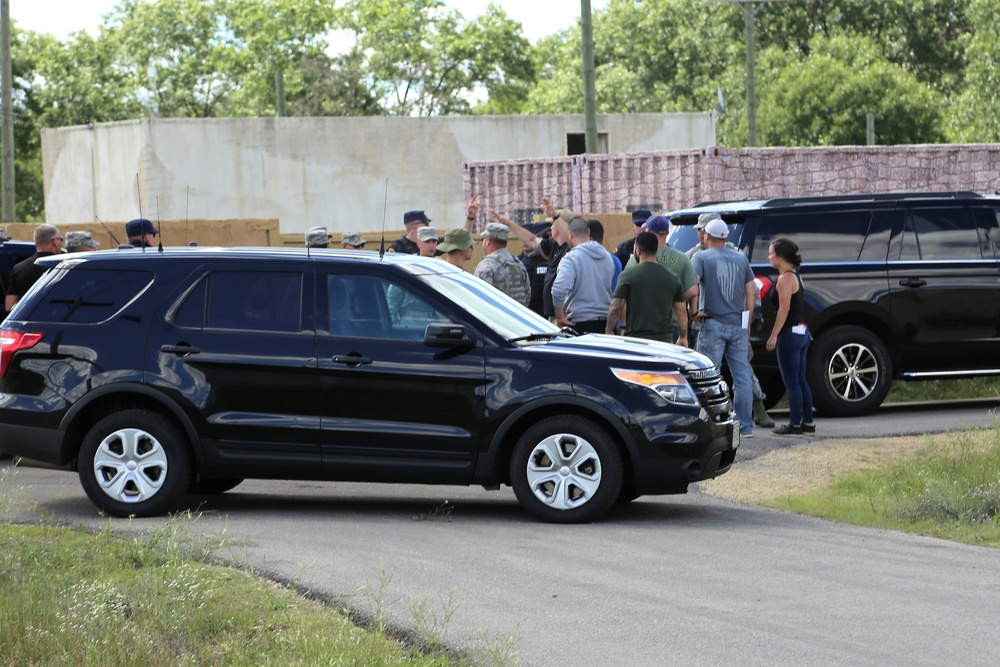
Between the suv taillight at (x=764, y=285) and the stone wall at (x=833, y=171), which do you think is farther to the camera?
the stone wall at (x=833, y=171)

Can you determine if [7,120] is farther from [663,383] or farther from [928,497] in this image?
[928,497]

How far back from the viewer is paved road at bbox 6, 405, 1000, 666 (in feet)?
22.1

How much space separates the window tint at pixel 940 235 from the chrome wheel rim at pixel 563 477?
6.69m

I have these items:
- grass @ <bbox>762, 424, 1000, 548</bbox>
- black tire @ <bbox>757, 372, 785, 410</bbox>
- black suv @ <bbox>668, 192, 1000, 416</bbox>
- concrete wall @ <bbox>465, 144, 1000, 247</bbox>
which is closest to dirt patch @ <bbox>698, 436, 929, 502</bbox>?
grass @ <bbox>762, 424, 1000, 548</bbox>

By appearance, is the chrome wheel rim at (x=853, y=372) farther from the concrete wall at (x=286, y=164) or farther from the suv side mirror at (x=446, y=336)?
the concrete wall at (x=286, y=164)

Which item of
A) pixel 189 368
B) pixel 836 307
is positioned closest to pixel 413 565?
pixel 189 368

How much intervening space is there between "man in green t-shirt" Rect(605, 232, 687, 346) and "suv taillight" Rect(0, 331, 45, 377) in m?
4.20

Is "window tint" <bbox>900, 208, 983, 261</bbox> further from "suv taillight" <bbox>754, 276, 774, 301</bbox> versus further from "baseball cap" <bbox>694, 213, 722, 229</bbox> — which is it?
"baseball cap" <bbox>694, 213, 722, 229</bbox>

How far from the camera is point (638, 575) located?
319 inches


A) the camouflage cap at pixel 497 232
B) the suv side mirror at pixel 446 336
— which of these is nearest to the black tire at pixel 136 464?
the suv side mirror at pixel 446 336

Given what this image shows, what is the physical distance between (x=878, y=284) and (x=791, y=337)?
1938 mm

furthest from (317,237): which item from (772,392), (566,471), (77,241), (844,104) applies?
(844,104)

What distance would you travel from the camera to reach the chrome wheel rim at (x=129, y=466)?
1009 cm

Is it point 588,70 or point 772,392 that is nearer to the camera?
point 772,392
